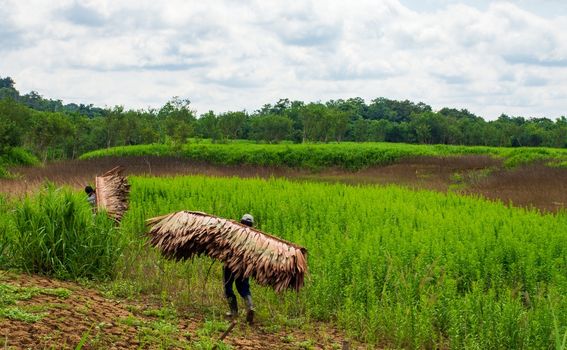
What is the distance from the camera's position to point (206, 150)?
42500 mm

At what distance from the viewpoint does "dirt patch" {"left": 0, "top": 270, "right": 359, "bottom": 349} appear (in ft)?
14.7

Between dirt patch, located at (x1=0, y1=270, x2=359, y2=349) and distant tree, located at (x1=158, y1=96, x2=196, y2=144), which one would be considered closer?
dirt patch, located at (x1=0, y1=270, x2=359, y2=349)

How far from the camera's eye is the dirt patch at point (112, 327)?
14.7 feet

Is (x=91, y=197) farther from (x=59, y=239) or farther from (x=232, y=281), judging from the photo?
(x=232, y=281)

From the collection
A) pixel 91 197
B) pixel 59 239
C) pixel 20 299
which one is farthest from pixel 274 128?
pixel 20 299

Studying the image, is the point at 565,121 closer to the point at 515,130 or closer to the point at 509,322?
the point at 515,130

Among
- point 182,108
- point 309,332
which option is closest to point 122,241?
point 309,332

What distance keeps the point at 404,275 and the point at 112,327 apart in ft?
12.8

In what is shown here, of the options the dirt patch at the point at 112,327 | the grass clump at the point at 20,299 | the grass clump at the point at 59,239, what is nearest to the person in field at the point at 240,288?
the dirt patch at the point at 112,327

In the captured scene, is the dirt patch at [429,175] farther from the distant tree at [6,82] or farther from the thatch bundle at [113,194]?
the distant tree at [6,82]

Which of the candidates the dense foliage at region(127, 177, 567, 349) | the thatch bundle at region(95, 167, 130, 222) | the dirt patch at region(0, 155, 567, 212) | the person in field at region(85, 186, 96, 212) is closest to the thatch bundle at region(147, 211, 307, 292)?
the dense foliage at region(127, 177, 567, 349)

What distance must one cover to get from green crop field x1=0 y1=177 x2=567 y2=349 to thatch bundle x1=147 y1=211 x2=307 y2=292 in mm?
744

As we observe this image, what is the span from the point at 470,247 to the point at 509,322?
9.86 feet

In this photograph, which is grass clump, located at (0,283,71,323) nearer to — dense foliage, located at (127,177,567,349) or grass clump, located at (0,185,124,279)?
grass clump, located at (0,185,124,279)
